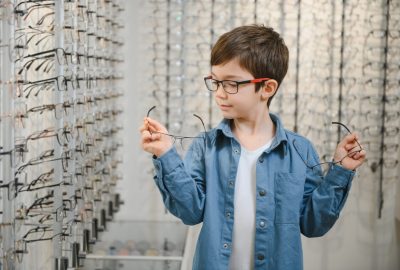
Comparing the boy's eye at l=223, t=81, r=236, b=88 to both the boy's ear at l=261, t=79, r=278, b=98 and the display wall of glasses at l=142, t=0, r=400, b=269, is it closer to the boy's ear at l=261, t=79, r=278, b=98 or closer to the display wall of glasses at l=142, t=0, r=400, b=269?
the boy's ear at l=261, t=79, r=278, b=98

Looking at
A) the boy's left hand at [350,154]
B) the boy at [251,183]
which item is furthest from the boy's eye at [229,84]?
the boy's left hand at [350,154]

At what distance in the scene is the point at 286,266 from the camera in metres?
1.93

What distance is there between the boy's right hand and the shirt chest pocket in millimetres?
366

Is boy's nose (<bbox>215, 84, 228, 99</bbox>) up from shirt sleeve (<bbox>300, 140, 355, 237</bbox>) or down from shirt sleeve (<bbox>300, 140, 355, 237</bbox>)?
up

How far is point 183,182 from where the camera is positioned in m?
1.83

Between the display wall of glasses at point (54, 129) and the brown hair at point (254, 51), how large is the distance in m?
1.01

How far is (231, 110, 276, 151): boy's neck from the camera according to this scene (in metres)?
2.02

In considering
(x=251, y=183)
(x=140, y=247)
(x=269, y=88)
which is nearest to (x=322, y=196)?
(x=251, y=183)

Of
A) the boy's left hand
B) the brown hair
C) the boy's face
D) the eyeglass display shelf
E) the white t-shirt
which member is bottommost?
the eyeglass display shelf

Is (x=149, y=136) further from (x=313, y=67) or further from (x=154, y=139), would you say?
(x=313, y=67)

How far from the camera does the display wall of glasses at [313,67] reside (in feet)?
16.5

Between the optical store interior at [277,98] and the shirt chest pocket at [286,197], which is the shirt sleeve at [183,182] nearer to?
the shirt chest pocket at [286,197]

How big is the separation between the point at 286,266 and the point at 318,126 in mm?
3301

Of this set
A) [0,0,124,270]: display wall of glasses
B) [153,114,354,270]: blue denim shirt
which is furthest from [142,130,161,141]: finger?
[0,0,124,270]: display wall of glasses
